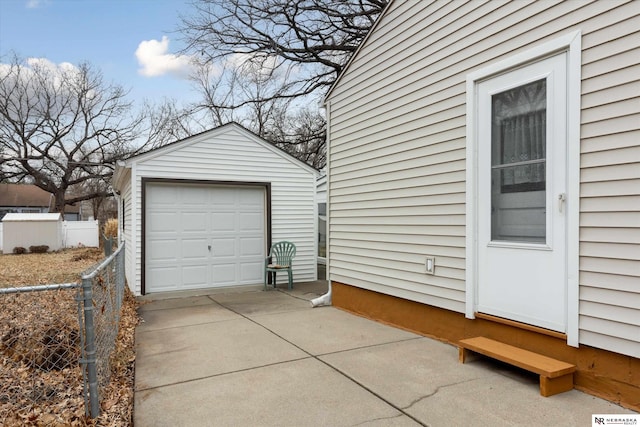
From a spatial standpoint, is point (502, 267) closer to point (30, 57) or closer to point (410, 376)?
point (410, 376)

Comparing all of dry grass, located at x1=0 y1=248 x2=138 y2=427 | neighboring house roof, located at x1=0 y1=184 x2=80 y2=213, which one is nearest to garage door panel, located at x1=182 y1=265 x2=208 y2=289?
dry grass, located at x1=0 y1=248 x2=138 y2=427

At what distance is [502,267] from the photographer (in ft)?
11.8

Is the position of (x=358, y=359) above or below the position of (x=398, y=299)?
below

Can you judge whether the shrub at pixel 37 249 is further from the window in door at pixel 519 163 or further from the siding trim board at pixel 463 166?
the window in door at pixel 519 163

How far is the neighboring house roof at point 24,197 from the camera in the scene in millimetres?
32719

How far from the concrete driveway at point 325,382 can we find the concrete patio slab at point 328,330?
12 mm

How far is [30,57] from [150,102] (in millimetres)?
7203

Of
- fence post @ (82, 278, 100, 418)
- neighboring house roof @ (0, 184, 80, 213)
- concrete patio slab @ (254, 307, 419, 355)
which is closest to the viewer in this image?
fence post @ (82, 278, 100, 418)

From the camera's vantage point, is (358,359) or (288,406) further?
(358,359)

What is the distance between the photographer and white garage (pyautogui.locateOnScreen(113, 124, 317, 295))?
26.0 ft

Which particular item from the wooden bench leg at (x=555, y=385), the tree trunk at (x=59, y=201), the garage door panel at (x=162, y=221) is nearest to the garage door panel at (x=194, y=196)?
the garage door panel at (x=162, y=221)

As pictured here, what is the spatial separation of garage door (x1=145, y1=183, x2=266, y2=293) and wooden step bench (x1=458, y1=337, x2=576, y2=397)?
5951 mm

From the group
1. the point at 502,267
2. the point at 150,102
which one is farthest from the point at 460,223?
the point at 150,102

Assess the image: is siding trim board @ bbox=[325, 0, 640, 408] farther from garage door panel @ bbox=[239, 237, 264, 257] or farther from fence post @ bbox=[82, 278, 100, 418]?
fence post @ bbox=[82, 278, 100, 418]
